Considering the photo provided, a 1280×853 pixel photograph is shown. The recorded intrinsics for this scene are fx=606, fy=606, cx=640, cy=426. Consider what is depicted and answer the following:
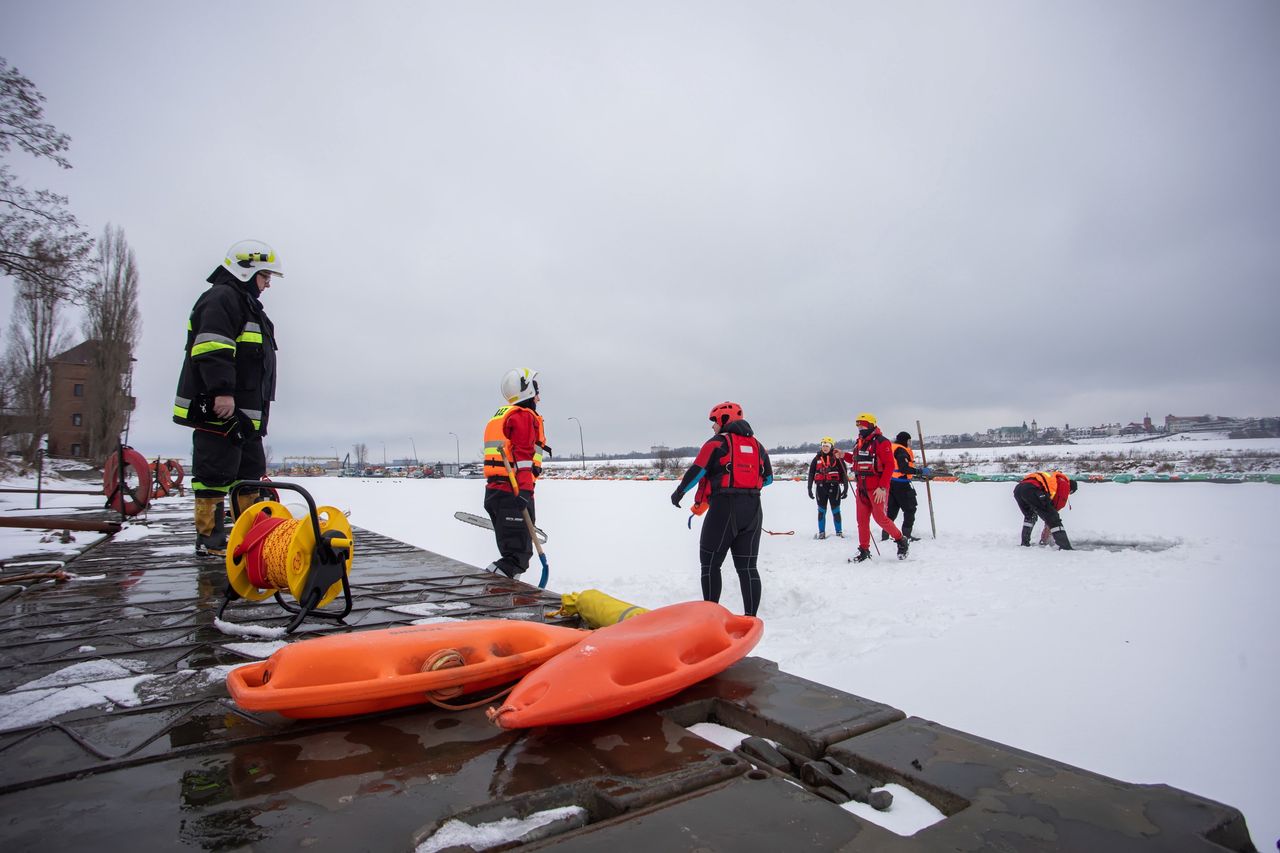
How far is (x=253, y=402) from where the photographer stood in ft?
14.0

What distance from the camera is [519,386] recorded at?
5.50 meters

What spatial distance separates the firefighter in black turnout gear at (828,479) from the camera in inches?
433

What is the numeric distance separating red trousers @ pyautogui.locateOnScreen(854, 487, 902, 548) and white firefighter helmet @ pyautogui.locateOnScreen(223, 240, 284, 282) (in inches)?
299

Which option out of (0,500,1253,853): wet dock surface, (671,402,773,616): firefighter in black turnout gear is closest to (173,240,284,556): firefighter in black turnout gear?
(0,500,1253,853): wet dock surface

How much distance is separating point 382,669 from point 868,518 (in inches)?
318

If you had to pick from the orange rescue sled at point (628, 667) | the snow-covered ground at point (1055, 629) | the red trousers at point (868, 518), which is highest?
the orange rescue sled at point (628, 667)

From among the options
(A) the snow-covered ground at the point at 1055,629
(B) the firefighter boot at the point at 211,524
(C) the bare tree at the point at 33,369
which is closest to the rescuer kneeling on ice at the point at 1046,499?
(A) the snow-covered ground at the point at 1055,629

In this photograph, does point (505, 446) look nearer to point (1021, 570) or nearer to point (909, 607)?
point (909, 607)

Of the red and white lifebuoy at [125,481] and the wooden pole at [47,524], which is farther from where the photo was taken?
the red and white lifebuoy at [125,481]

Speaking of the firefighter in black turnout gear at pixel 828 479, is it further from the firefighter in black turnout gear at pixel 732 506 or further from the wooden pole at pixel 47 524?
the wooden pole at pixel 47 524

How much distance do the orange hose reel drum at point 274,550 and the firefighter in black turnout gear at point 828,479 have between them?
933 centimetres

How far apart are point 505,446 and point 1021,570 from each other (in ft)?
20.2

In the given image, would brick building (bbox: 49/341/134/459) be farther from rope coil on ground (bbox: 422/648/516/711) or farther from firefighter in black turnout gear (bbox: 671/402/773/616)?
rope coil on ground (bbox: 422/648/516/711)

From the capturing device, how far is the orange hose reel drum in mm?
2648
